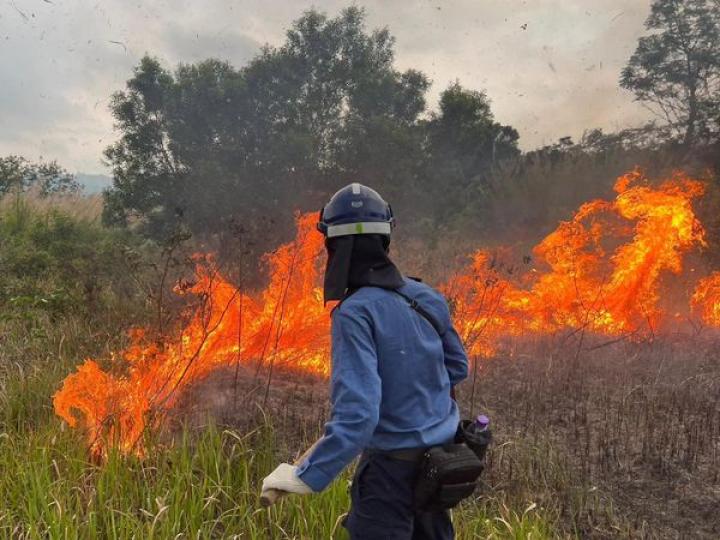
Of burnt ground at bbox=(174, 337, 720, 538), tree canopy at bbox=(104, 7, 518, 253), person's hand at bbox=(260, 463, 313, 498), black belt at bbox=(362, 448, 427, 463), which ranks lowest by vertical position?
burnt ground at bbox=(174, 337, 720, 538)

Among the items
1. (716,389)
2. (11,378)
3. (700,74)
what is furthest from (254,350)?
(700,74)

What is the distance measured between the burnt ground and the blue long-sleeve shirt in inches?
86.9

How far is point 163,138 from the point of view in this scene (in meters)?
14.8

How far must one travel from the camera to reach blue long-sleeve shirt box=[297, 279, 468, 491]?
1.99 meters

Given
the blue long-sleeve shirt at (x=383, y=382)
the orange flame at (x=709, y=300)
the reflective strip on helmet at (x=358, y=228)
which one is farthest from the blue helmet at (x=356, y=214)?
the orange flame at (x=709, y=300)

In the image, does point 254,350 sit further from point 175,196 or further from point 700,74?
point 700,74

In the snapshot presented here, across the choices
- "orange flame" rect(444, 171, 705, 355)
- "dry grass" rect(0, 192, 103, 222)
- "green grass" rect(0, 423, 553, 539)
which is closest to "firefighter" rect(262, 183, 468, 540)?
"green grass" rect(0, 423, 553, 539)

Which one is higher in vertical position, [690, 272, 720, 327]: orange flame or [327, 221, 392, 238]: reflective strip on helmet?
[327, 221, 392, 238]: reflective strip on helmet

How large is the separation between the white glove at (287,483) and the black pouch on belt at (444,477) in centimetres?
47

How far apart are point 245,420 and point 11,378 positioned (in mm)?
1996

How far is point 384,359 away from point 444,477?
0.49 m

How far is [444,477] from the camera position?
2.15 m

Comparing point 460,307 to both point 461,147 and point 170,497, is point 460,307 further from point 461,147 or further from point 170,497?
point 461,147

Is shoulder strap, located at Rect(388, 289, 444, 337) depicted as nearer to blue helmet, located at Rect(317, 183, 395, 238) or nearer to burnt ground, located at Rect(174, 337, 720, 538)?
blue helmet, located at Rect(317, 183, 395, 238)
